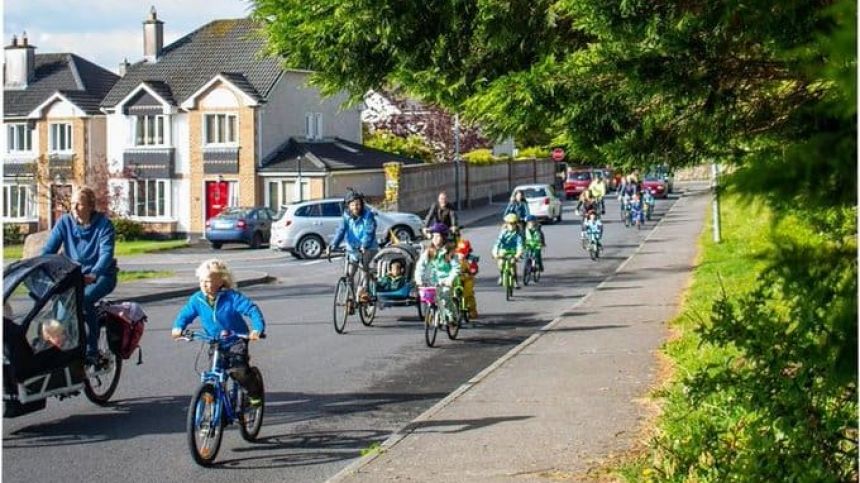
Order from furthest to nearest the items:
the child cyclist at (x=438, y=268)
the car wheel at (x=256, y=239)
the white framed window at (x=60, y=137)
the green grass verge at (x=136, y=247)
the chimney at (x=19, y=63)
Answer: the chimney at (x=19, y=63)
the white framed window at (x=60, y=137)
the green grass verge at (x=136, y=247)
the car wheel at (x=256, y=239)
the child cyclist at (x=438, y=268)

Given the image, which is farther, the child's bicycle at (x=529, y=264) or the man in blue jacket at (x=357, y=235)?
the child's bicycle at (x=529, y=264)

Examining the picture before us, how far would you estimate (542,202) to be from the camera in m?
53.3

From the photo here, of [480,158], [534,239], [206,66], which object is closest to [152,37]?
[206,66]

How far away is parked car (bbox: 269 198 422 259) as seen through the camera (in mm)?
42562

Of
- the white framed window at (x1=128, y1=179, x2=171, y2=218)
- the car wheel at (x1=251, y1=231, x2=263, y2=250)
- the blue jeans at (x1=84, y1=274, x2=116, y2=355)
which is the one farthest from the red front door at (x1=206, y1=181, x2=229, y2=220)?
the blue jeans at (x1=84, y1=274, x2=116, y2=355)

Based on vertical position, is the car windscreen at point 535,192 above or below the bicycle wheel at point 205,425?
above

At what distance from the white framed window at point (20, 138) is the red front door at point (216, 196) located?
10398mm

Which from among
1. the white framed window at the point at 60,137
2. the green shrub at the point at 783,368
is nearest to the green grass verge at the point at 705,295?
the green shrub at the point at 783,368

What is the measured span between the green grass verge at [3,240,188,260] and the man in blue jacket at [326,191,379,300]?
30470 millimetres

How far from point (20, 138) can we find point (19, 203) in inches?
118

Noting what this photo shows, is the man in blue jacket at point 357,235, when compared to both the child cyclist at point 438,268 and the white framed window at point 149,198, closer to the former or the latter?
the child cyclist at point 438,268

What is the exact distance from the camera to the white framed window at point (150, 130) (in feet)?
208

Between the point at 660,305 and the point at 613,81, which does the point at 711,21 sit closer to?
the point at 613,81

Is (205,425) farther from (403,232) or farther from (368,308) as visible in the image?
(403,232)
